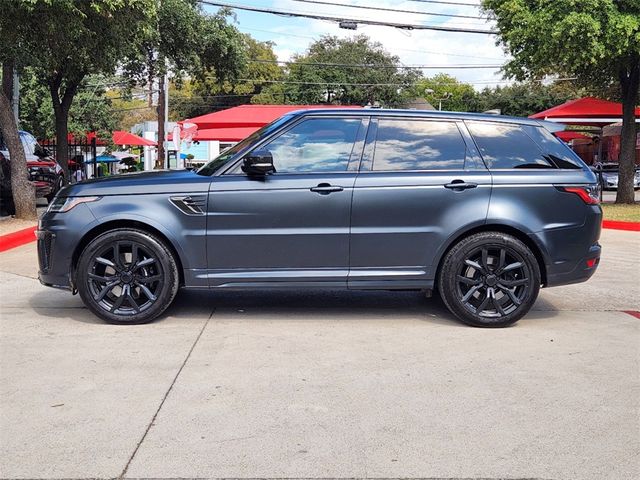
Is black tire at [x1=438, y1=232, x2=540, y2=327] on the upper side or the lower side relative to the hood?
lower

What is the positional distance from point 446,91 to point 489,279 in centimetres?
9858

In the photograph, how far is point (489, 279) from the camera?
5.87 metres

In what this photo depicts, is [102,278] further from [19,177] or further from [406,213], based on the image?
[19,177]

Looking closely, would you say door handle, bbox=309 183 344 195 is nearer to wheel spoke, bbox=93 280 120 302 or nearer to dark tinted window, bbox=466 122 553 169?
dark tinted window, bbox=466 122 553 169

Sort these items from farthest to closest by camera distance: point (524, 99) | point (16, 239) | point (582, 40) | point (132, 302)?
point (524, 99) → point (582, 40) → point (16, 239) → point (132, 302)

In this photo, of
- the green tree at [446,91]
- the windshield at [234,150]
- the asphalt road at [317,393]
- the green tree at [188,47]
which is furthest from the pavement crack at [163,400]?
the green tree at [446,91]

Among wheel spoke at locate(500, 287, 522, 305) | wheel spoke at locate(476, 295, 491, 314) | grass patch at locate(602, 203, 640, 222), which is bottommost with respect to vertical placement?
grass patch at locate(602, 203, 640, 222)

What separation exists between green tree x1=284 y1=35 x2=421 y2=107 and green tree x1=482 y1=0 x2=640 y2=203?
146 feet

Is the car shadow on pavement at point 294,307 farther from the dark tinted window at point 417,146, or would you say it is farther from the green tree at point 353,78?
the green tree at point 353,78

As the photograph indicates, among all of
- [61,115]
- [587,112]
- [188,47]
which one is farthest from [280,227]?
[61,115]

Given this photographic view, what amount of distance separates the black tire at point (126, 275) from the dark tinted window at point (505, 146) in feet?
9.36

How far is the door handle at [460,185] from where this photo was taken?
229 inches

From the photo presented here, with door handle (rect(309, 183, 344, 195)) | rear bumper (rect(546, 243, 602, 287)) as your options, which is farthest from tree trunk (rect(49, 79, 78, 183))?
rear bumper (rect(546, 243, 602, 287))

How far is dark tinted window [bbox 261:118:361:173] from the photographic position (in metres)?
5.88
